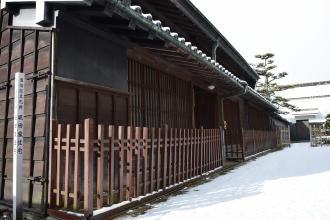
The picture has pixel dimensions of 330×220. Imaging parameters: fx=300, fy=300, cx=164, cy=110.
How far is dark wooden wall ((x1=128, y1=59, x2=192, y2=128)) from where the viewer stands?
7168 mm

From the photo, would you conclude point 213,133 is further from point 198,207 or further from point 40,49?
point 40,49

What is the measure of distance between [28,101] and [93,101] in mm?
1144

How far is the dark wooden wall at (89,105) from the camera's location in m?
4.87

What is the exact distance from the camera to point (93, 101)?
5.62 metres

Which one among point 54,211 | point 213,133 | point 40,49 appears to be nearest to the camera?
point 54,211

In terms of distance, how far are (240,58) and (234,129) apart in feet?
11.9

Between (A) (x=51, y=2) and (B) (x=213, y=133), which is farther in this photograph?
(B) (x=213, y=133)

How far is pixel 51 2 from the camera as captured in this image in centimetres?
444

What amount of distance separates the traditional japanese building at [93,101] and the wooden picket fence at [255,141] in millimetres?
6008

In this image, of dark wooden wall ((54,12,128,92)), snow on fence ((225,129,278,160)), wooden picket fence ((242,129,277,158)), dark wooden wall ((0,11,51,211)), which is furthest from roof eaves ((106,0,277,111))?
wooden picket fence ((242,129,277,158))

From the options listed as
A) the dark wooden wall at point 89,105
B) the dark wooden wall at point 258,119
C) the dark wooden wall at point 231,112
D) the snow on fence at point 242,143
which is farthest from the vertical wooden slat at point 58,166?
the dark wooden wall at point 258,119

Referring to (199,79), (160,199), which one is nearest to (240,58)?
(199,79)

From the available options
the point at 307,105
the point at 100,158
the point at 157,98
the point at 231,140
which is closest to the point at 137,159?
the point at 100,158

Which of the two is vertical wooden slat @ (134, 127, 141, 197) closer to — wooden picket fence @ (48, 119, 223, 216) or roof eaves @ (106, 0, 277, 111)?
wooden picket fence @ (48, 119, 223, 216)
